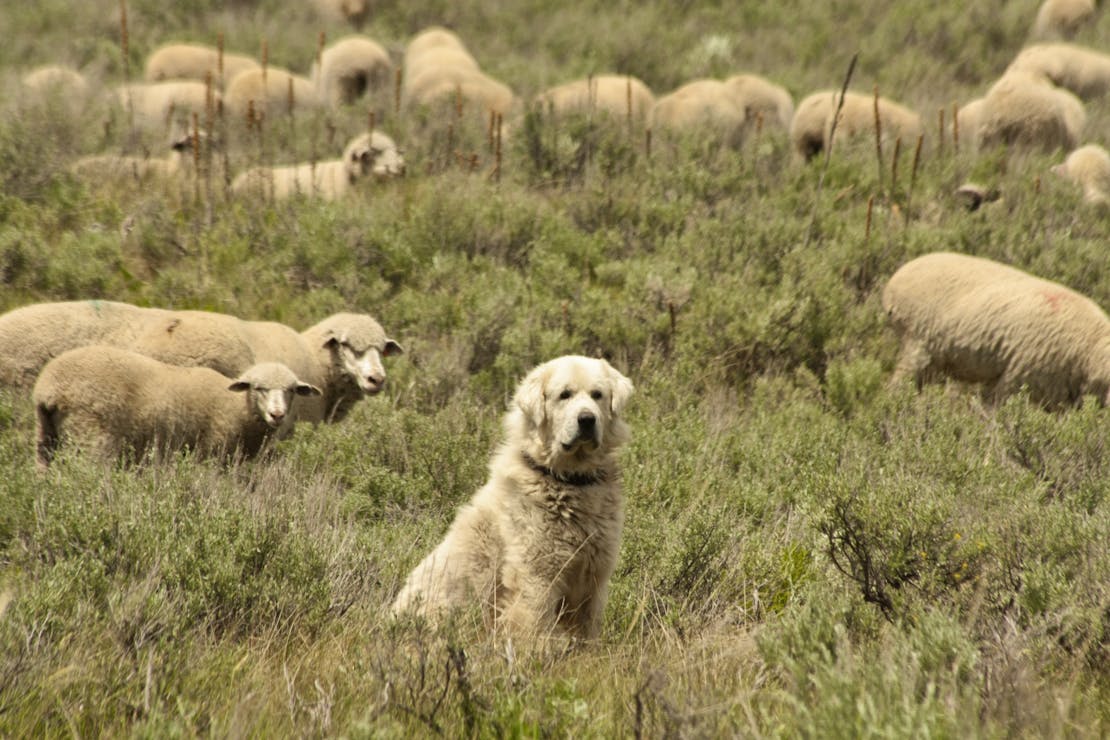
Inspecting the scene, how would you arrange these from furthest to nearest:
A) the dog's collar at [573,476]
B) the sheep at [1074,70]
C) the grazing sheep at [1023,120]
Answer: the sheep at [1074,70]
the grazing sheep at [1023,120]
the dog's collar at [573,476]

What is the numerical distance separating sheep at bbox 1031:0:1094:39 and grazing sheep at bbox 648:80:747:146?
32.4 feet

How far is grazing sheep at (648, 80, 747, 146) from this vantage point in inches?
563

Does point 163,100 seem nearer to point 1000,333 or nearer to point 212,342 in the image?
point 212,342

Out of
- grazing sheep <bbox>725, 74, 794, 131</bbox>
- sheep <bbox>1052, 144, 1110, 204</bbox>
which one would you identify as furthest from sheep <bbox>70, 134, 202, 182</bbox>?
sheep <bbox>1052, 144, 1110, 204</bbox>

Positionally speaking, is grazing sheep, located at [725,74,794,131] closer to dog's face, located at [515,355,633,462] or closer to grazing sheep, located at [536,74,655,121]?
grazing sheep, located at [536,74,655,121]

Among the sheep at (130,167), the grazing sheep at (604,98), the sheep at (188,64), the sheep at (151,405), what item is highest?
the grazing sheep at (604,98)

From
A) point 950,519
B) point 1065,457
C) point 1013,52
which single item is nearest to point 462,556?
point 950,519

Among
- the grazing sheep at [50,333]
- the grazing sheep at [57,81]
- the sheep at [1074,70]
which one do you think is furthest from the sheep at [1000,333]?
the grazing sheep at [57,81]

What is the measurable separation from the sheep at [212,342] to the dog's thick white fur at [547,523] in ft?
11.6

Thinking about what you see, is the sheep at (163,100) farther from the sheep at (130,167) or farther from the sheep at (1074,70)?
the sheep at (1074,70)

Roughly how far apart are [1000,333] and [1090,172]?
5.13m

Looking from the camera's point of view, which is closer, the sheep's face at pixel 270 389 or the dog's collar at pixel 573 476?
the dog's collar at pixel 573 476

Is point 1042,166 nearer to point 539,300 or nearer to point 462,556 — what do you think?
point 539,300

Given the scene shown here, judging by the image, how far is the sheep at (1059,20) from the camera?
21.8m
